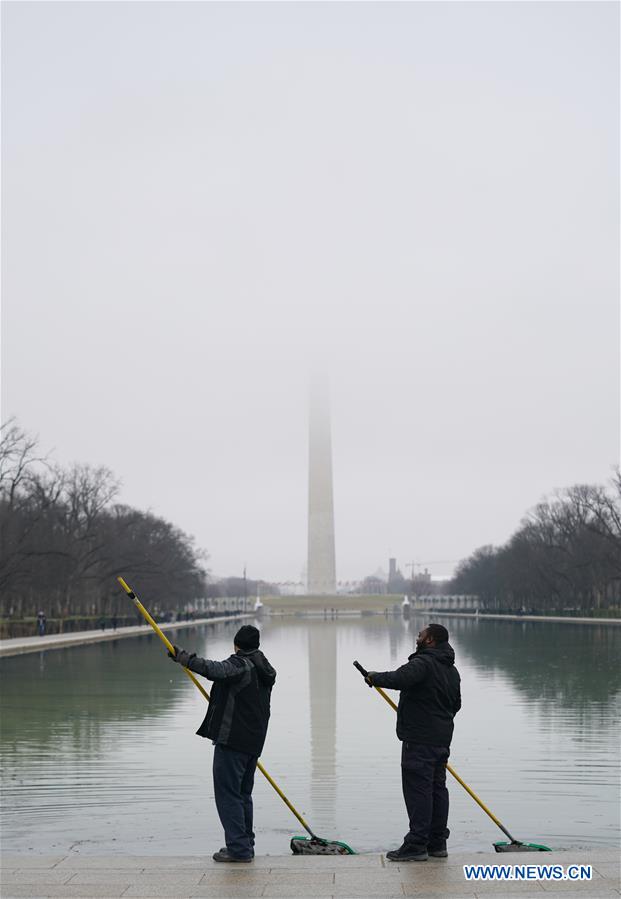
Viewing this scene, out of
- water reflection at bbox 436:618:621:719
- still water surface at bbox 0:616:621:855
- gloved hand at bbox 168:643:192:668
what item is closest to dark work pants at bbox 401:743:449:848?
still water surface at bbox 0:616:621:855

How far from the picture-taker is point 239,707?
9.32m

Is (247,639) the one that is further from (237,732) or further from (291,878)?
(291,878)

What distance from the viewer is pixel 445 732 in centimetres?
948

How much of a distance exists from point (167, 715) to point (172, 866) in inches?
531

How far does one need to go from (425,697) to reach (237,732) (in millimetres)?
1499

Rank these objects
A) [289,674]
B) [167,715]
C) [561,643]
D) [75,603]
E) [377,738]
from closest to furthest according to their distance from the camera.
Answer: [377,738] → [167,715] → [289,674] → [561,643] → [75,603]

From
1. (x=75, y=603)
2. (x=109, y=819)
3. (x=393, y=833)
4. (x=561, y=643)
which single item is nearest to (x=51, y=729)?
(x=109, y=819)

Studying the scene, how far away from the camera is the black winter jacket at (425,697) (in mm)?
9391

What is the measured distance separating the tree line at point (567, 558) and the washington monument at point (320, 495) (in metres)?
17.6

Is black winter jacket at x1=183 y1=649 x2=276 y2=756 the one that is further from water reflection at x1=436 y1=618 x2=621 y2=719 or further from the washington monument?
the washington monument

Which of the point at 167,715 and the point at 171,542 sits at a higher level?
the point at 171,542

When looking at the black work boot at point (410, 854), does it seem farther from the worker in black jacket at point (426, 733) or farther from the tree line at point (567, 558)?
the tree line at point (567, 558)

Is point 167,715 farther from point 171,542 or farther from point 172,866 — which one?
point 171,542

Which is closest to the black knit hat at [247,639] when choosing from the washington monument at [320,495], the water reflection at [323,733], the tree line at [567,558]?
the water reflection at [323,733]
